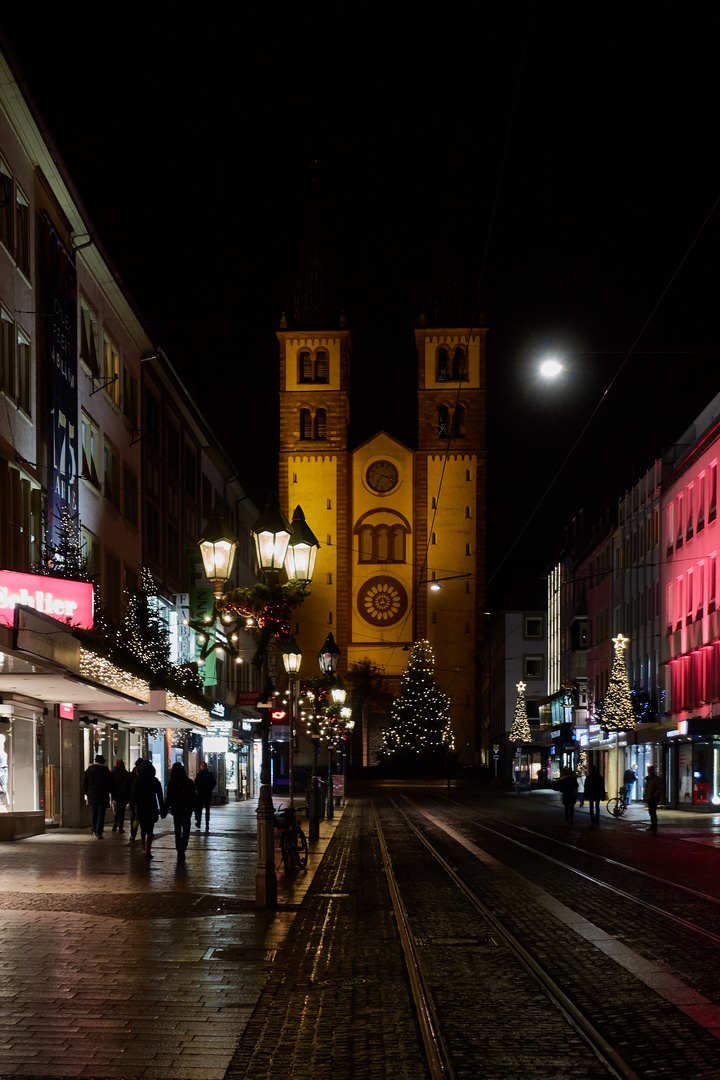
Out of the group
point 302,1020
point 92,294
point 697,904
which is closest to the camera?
point 302,1020

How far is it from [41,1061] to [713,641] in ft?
119

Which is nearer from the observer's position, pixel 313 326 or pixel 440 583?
pixel 440 583

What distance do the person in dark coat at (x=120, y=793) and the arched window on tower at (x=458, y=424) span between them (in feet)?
215

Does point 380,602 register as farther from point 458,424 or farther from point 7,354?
point 7,354

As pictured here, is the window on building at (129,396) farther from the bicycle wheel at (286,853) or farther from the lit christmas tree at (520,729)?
the lit christmas tree at (520,729)

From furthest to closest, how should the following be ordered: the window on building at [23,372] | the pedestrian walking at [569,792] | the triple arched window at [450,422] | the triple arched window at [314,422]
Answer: the triple arched window at [314,422] → the triple arched window at [450,422] → the pedestrian walking at [569,792] → the window on building at [23,372]

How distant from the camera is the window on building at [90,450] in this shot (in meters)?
A: 31.7

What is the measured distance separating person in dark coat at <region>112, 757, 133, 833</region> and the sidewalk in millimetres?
7857

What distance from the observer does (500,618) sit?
97.5 meters

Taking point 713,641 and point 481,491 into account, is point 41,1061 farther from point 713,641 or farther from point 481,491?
point 481,491

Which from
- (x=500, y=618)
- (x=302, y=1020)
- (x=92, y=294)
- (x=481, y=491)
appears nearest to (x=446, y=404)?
(x=481, y=491)

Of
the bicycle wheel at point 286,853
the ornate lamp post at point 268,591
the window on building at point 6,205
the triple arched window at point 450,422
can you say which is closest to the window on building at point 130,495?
the window on building at point 6,205

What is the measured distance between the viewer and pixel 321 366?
9738cm

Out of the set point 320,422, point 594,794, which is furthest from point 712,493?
point 320,422
